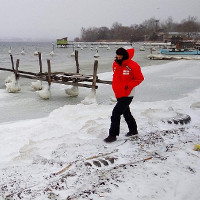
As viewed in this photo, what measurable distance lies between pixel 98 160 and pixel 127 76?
5.10 feet

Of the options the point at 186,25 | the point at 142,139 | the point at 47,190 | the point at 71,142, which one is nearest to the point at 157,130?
the point at 142,139

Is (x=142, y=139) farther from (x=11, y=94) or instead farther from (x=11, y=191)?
(x=11, y=94)

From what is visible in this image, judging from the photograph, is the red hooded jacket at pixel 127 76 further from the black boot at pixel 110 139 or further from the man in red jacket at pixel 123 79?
the black boot at pixel 110 139

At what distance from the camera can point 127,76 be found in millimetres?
4523

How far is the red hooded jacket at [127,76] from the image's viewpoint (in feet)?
14.7

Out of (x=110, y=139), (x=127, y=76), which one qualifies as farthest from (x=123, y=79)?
(x=110, y=139)

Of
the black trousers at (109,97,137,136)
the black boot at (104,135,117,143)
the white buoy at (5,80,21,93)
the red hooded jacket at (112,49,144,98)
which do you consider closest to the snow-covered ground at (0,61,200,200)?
the black boot at (104,135,117,143)


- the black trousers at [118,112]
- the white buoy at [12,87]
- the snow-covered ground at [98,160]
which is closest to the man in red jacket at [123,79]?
the black trousers at [118,112]

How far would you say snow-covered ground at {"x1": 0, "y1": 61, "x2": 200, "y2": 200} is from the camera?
10.7 ft

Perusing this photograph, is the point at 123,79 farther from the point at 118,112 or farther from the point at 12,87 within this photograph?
the point at 12,87

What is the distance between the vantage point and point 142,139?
498cm

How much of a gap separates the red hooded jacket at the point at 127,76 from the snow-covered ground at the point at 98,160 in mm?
1006

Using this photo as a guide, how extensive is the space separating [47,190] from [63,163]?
749mm

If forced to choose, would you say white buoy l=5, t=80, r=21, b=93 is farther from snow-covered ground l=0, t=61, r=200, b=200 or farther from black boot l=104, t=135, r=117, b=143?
black boot l=104, t=135, r=117, b=143
